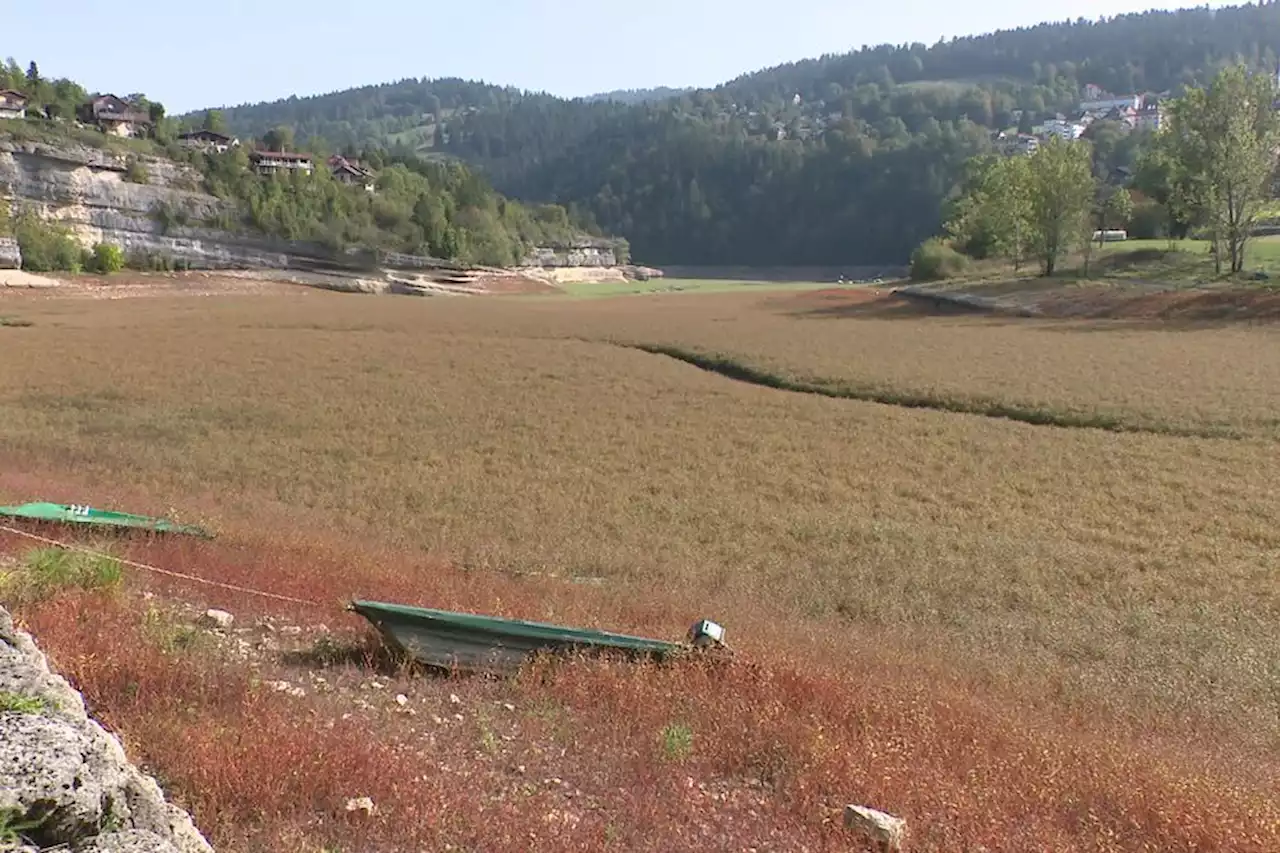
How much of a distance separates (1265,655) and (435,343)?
41.8m

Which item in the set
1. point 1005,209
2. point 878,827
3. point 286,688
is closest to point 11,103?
point 1005,209

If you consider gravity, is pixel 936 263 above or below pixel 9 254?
below

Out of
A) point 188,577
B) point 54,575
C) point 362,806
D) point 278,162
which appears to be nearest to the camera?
point 362,806

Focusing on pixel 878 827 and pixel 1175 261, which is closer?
pixel 878 827

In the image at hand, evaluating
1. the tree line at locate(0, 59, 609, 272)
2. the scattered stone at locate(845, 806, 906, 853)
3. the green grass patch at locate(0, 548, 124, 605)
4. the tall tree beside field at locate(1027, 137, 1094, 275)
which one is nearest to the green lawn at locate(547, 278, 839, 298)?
the tree line at locate(0, 59, 609, 272)

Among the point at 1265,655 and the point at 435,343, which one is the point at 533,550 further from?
the point at 435,343

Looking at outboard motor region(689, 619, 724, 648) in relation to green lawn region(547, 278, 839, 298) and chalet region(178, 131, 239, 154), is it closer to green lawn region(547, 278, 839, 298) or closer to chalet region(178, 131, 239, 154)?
green lawn region(547, 278, 839, 298)

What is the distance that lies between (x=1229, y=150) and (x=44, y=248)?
10732 cm

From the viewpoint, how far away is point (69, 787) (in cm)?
344

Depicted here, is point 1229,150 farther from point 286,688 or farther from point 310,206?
point 310,206

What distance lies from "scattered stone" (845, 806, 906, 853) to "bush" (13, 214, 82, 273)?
108777 millimetres

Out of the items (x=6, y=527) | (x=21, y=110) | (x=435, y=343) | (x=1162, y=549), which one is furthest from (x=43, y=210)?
A: (x=1162, y=549)

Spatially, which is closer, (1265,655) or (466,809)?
(466,809)

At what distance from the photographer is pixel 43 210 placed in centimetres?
10650
